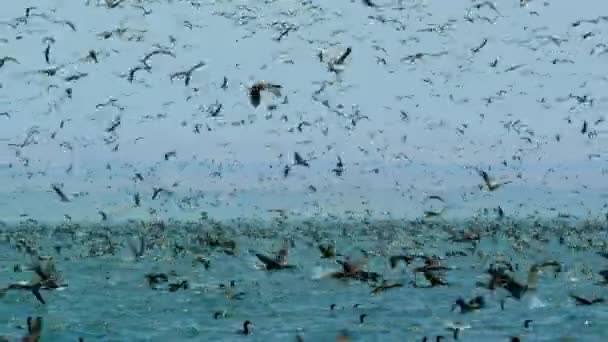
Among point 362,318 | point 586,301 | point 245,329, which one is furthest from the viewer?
point 586,301

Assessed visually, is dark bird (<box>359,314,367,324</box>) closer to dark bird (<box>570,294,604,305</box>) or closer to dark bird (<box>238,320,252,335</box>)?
dark bird (<box>238,320,252,335</box>)

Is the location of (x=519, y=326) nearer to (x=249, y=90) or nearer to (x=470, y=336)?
(x=470, y=336)

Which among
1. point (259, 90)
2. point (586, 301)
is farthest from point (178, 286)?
point (259, 90)

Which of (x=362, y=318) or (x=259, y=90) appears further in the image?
(x=362, y=318)

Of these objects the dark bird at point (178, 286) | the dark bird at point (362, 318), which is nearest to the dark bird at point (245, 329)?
the dark bird at point (362, 318)

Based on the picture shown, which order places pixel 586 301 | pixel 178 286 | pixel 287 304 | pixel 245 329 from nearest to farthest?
pixel 245 329 → pixel 586 301 → pixel 287 304 → pixel 178 286

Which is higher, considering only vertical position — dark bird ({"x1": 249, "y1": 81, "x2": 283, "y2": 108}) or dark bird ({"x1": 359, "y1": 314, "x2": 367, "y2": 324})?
dark bird ({"x1": 249, "y1": 81, "x2": 283, "y2": 108})

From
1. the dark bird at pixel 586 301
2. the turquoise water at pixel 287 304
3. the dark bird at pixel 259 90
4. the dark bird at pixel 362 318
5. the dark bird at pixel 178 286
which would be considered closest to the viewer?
the dark bird at pixel 259 90

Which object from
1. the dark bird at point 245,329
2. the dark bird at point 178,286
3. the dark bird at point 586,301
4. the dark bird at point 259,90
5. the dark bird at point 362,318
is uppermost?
the dark bird at point 259,90

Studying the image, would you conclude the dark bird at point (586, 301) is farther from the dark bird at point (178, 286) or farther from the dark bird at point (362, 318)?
the dark bird at point (178, 286)

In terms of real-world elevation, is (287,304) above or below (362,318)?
below

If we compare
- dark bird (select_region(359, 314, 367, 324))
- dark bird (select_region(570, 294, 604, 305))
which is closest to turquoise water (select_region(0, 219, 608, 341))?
dark bird (select_region(359, 314, 367, 324))

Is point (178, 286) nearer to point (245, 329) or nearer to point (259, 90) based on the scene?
point (245, 329)

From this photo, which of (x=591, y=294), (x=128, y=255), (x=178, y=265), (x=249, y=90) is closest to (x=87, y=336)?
(x=249, y=90)
